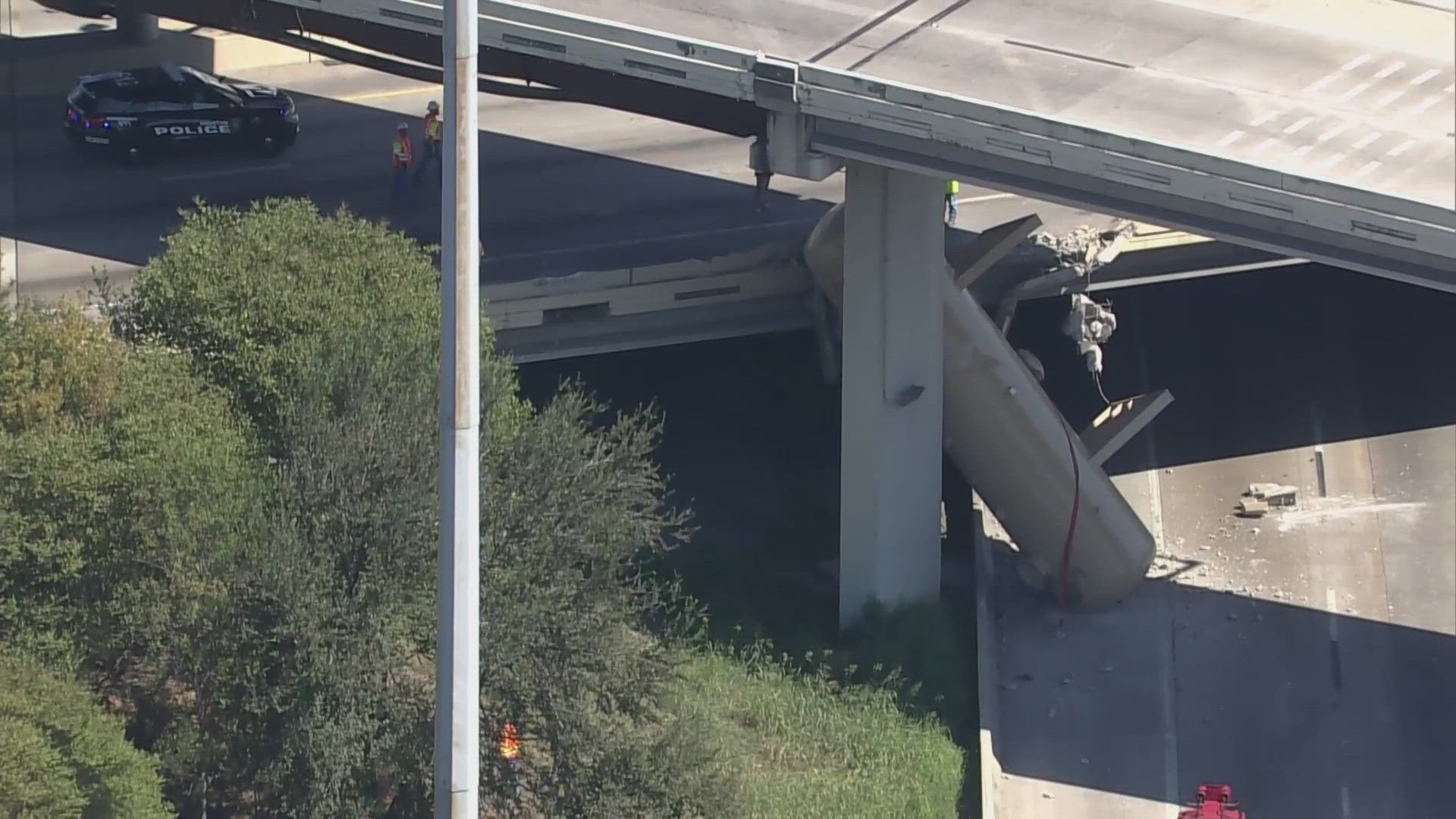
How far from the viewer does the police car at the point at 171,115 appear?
34875 mm

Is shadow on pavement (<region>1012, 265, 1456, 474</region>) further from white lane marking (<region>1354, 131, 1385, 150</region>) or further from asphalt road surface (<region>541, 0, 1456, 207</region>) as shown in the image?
white lane marking (<region>1354, 131, 1385, 150</region>)

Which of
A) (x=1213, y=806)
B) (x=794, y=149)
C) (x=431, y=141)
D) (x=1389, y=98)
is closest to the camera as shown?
(x=1389, y=98)

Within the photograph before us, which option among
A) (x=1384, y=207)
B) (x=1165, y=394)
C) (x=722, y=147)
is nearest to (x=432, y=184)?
(x=722, y=147)

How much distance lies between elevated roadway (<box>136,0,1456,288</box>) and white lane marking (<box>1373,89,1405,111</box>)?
0.02 metres

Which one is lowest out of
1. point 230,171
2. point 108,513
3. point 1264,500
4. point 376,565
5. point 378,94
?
point 376,565

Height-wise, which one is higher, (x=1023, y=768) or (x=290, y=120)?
(x=290, y=120)

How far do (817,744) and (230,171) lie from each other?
50.9 feet

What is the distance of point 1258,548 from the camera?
109 ft

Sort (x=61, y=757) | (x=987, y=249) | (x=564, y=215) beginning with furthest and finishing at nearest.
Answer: (x=564, y=215) → (x=987, y=249) → (x=61, y=757)

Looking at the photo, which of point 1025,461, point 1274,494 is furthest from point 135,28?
point 1274,494

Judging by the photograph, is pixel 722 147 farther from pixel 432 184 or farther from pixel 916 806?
pixel 916 806

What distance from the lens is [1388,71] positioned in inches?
932

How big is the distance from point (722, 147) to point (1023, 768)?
45.8 feet

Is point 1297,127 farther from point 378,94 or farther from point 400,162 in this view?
point 378,94
